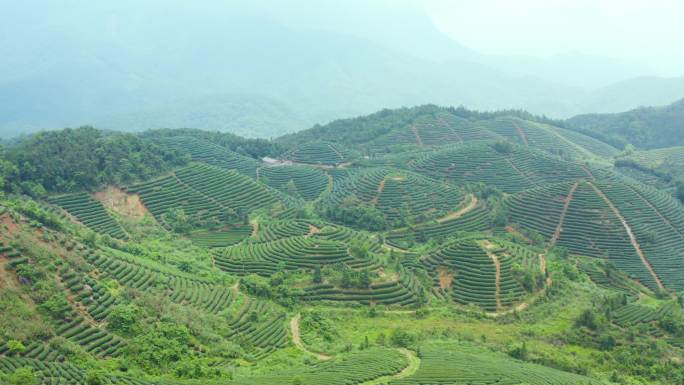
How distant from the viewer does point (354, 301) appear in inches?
1628

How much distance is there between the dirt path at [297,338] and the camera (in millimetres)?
33562

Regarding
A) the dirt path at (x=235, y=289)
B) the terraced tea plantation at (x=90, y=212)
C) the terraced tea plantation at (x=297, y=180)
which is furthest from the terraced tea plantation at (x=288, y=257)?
the terraced tea plantation at (x=297, y=180)

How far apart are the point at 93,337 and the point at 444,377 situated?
18.2 meters

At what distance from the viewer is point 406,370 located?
1196 inches

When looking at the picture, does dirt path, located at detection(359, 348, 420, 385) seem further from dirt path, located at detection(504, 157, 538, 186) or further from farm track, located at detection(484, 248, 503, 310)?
dirt path, located at detection(504, 157, 538, 186)

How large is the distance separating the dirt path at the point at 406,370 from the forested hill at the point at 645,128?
89.1m

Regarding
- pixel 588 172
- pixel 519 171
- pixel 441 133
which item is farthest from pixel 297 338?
pixel 441 133

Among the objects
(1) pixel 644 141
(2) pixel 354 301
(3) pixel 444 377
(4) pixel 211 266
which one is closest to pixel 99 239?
(4) pixel 211 266

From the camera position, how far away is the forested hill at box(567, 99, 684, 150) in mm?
109312

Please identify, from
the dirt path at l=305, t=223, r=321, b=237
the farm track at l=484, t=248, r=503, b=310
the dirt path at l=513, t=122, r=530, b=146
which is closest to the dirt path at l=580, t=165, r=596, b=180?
the dirt path at l=513, t=122, r=530, b=146

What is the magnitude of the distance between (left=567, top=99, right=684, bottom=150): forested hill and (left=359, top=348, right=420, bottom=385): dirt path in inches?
3507

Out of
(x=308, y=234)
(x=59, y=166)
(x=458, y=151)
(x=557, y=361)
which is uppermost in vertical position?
(x=458, y=151)

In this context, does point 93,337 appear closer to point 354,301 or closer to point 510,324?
point 354,301

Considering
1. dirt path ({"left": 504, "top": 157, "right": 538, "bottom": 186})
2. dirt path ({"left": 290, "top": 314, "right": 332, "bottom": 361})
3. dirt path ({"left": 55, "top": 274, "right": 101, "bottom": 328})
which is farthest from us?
dirt path ({"left": 504, "top": 157, "right": 538, "bottom": 186})
